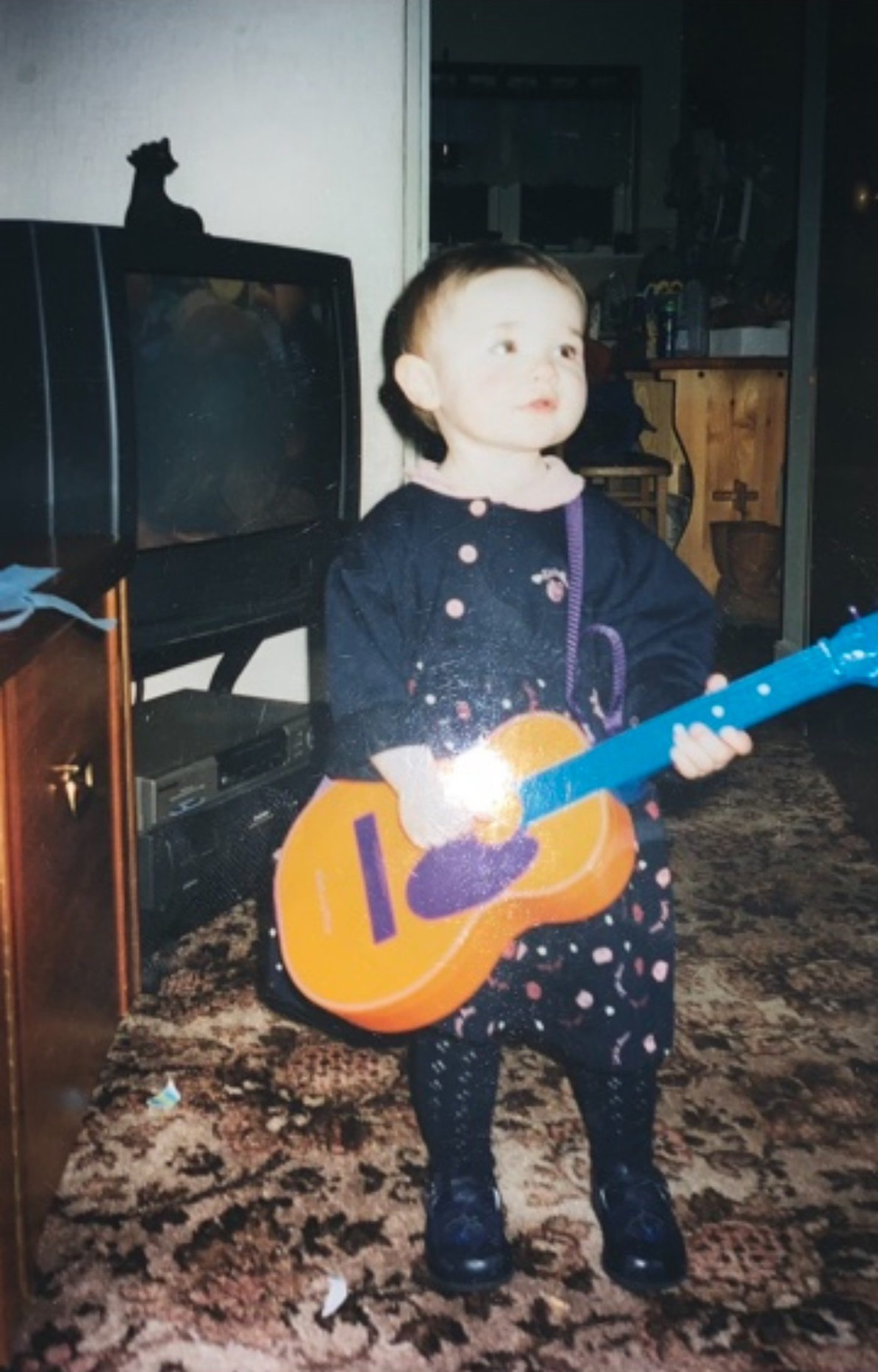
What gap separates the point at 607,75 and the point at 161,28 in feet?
13.7

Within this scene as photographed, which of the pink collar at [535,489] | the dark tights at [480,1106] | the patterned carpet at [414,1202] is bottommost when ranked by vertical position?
the patterned carpet at [414,1202]

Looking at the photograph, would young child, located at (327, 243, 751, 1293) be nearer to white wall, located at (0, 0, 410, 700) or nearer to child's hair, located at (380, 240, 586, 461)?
child's hair, located at (380, 240, 586, 461)

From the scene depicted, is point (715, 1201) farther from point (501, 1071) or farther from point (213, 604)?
point (213, 604)

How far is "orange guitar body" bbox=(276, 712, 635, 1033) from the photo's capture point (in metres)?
0.92

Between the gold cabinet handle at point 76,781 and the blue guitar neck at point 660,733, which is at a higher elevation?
the blue guitar neck at point 660,733

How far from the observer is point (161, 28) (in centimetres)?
197

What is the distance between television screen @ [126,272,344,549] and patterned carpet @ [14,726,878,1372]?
2.02ft

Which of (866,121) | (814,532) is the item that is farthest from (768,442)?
(866,121)

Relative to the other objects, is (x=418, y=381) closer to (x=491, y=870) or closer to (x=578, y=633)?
(x=578, y=633)

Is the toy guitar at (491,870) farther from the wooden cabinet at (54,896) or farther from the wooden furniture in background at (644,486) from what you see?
the wooden furniture in background at (644,486)

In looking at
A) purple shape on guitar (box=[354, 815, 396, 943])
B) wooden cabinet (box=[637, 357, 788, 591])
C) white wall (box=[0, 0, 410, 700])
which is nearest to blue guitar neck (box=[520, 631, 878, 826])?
purple shape on guitar (box=[354, 815, 396, 943])

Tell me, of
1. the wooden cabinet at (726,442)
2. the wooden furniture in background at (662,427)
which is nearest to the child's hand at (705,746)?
the wooden cabinet at (726,442)

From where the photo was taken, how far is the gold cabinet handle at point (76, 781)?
43.0 inches

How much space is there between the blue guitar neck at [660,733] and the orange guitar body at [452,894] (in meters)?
0.01
